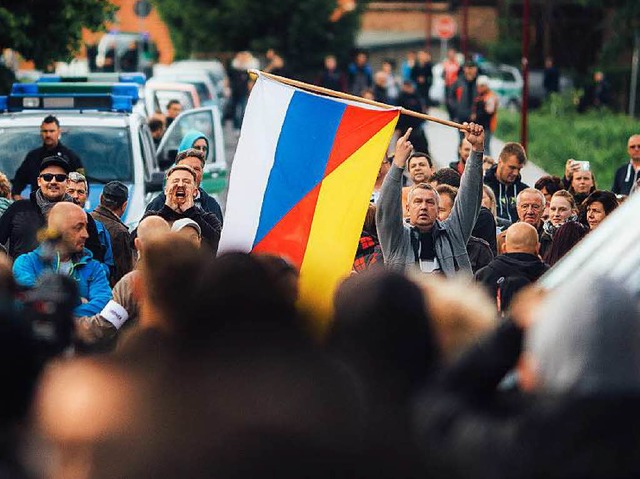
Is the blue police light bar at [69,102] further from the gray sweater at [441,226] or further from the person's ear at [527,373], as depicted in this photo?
the person's ear at [527,373]

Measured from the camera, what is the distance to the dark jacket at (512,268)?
8.05 m

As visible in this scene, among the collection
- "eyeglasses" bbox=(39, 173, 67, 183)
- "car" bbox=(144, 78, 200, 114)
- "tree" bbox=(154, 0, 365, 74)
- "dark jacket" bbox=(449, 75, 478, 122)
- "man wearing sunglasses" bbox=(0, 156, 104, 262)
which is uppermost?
"eyeglasses" bbox=(39, 173, 67, 183)

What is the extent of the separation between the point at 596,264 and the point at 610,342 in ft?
3.16

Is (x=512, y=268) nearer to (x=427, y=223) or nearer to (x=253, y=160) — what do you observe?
(x=427, y=223)

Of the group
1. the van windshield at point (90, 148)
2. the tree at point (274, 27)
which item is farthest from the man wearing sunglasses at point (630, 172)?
the tree at point (274, 27)

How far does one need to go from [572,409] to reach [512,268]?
445 centimetres

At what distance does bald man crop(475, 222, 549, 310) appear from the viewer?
26.5 ft

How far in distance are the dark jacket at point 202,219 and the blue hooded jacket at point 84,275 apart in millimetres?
1672

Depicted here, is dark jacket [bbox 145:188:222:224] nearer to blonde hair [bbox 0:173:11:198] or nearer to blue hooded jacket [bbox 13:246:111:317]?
blonde hair [bbox 0:173:11:198]

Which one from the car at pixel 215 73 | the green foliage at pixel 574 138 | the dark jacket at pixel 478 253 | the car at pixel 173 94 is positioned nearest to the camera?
the dark jacket at pixel 478 253

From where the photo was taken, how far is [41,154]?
14.2 meters

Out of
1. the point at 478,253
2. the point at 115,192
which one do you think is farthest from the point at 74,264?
the point at 478,253

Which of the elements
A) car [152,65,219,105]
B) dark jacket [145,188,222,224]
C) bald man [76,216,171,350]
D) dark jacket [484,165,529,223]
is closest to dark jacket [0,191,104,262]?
dark jacket [145,188,222,224]

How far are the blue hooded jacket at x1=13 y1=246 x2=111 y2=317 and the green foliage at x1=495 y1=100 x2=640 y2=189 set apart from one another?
14870mm
